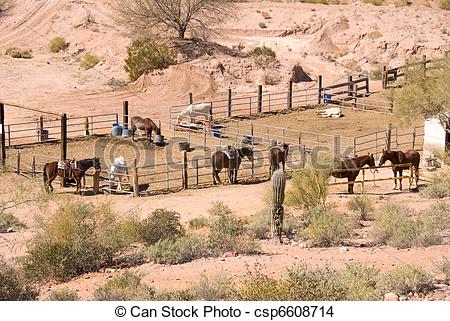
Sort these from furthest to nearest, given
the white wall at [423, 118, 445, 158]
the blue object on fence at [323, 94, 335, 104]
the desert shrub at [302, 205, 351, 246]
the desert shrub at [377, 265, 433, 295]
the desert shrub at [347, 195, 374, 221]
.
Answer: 1. the blue object on fence at [323, 94, 335, 104]
2. the white wall at [423, 118, 445, 158]
3. the desert shrub at [347, 195, 374, 221]
4. the desert shrub at [302, 205, 351, 246]
5. the desert shrub at [377, 265, 433, 295]

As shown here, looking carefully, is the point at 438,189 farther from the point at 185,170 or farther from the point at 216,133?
the point at 216,133

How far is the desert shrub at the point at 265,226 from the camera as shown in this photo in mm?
16547

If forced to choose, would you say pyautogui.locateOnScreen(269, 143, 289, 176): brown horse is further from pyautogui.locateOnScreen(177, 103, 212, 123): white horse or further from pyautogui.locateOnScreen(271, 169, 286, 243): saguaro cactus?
pyautogui.locateOnScreen(271, 169, 286, 243): saguaro cactus

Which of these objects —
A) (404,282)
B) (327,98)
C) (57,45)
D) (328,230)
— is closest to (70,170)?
(328,230)

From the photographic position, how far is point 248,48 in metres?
49.4

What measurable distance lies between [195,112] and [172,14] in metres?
15.6

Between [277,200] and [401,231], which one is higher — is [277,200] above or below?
above

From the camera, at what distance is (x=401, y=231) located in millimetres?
15133

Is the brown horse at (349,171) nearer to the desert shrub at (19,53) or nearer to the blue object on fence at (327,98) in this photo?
the blue object on fence at (327,98)

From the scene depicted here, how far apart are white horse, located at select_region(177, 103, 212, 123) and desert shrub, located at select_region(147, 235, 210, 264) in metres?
15.5

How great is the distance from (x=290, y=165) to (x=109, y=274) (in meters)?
11.3

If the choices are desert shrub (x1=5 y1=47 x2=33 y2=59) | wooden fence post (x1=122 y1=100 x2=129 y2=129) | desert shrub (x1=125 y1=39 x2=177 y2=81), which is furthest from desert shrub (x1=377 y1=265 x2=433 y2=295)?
desert shrub (x1=5 y1=47 x2=33 y2=59)

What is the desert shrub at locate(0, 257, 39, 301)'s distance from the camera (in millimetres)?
12773

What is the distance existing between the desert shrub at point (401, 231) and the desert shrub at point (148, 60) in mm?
24544
